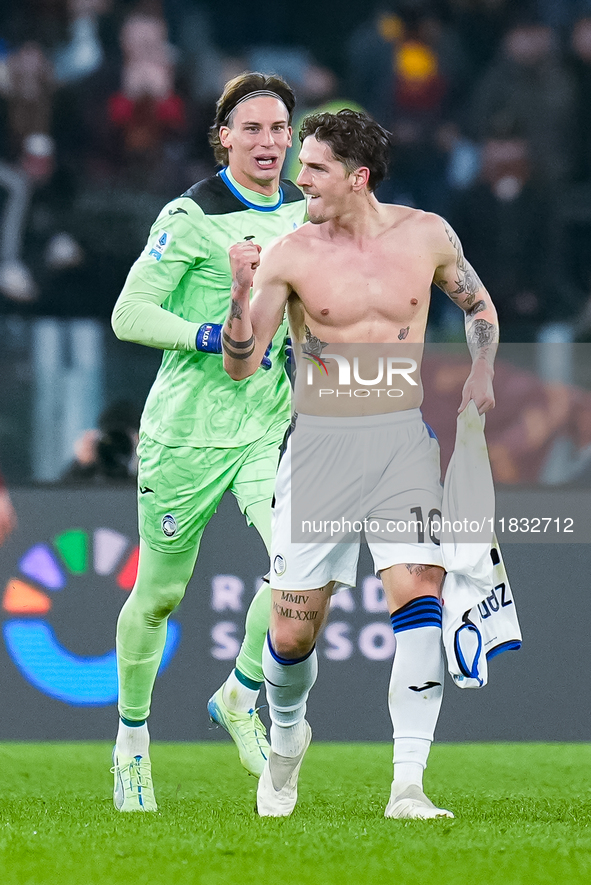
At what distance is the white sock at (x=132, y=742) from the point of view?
4.55 metres

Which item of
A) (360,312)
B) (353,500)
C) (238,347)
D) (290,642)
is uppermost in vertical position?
(360,312)

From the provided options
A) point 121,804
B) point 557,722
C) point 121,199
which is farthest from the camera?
point 121,199

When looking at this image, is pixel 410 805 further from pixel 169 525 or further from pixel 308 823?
pixel 169 525

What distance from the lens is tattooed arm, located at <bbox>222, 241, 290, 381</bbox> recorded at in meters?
3.46

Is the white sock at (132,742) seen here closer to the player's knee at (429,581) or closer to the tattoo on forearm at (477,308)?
the player's knee at (429,581)

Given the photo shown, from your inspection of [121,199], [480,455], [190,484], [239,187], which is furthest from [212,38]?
[480,455]

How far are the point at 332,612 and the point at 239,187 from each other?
2.02m

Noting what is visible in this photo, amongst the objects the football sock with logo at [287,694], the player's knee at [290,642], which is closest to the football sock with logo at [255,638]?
the football sock with logo at [287,694]

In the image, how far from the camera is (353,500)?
3.78 metres

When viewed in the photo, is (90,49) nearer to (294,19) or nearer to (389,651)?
(294,19)

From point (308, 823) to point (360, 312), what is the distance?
148cm

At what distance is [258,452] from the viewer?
14.9ft

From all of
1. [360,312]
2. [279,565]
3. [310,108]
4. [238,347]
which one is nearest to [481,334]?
[360,312]

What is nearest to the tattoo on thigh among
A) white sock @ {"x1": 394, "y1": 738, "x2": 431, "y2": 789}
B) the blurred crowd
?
white sock @ {"x1": 394, "y1": 738, "x2": 431, "y2": 789}
